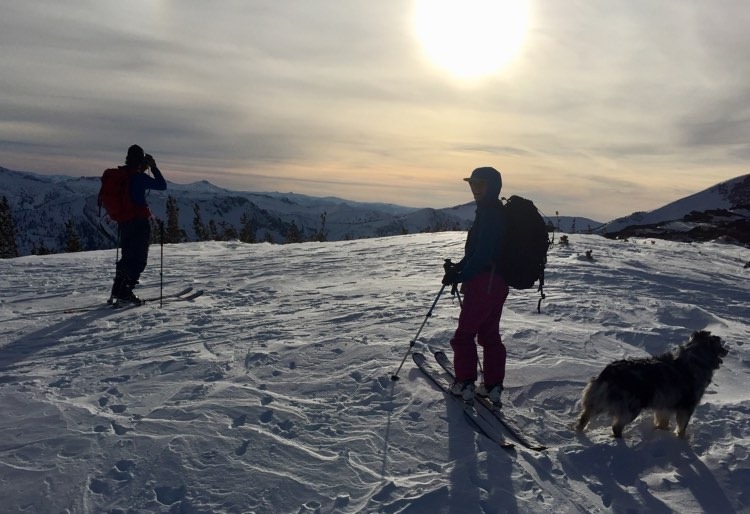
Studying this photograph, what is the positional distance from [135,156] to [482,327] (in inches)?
302

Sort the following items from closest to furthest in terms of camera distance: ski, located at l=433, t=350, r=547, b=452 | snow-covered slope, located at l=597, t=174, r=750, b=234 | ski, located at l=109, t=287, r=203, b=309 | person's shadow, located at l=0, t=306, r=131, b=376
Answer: ski, located at l=433, t=350, r=547, b=452 → person's shadow, located at l=0, t=306, r=131, b=376 → ski, located at l=109, t=287, r=203, b=309 → snow-covered slope, located at l=597, t=174, r=750, b=234

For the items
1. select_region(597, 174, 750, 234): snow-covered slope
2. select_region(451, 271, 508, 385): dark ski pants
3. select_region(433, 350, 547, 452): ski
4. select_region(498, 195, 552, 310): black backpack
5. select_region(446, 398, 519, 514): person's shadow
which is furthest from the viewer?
select_region(597, 174, 750, 234): snow-covered slope

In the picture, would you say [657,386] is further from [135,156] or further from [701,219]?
[701,219]

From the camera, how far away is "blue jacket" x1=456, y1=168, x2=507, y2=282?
4.99 meters

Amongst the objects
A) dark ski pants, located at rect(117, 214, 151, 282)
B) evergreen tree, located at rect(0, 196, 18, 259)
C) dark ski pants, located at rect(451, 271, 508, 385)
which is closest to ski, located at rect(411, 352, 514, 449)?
dark ski pants, located at rect(451, 271, 508, 385)

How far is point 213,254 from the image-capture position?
691 inches

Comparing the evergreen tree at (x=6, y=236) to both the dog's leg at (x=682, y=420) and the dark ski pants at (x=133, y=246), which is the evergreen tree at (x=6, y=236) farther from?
the dog's leg at (x=682, y=420)

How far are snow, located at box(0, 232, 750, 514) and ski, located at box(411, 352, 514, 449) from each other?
0.10m

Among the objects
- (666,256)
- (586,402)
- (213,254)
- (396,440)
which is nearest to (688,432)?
(586,402)

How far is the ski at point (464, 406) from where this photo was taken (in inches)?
184

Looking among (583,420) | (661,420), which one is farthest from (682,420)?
(583,420)

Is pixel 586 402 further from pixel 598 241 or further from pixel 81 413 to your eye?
pixel 598 241

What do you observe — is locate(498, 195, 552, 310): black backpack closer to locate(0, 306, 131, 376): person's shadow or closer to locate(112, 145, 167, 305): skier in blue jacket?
locate(0, 306, 131, 376): person's shadow

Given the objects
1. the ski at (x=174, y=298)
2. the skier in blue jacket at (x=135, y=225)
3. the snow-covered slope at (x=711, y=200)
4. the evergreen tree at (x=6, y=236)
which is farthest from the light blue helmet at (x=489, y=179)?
the snow-covered slope at (x=711, y=200)
